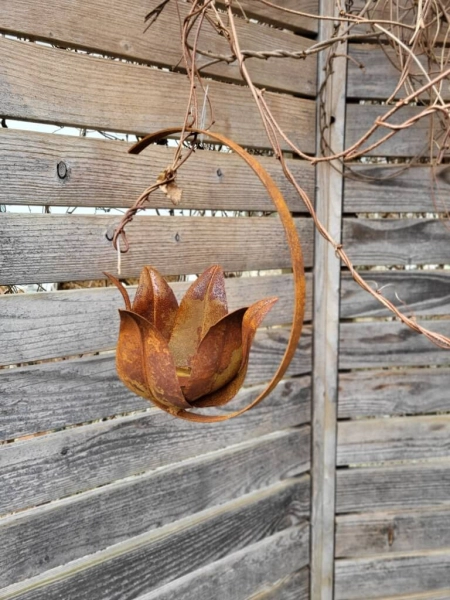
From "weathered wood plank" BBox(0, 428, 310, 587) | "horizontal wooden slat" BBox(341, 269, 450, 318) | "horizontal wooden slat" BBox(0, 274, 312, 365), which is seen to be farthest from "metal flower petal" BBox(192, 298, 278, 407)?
"horizontal wooden slat" BBox(341, 269, 450, 318)

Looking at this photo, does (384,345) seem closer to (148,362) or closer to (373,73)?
(373,73)

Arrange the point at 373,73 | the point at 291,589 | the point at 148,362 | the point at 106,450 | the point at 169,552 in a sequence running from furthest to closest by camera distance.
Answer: the point at 291,589 < the point at 373,73 < the point at 169,552 < the point at 106,450 < the point at 148,362

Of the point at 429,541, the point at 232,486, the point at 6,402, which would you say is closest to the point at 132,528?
the point at 232,486

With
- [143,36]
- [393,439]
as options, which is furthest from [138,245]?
[393,439]

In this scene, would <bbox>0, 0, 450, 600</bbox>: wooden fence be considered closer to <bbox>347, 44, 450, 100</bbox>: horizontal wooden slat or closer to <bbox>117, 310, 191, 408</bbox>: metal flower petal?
<bbox>347, 44, 450, 100</bbox>: horizontal wooden slat

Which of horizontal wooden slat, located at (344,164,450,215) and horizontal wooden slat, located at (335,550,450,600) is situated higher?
Result: horizontal wooden slat, located at (344,164,450,215)
